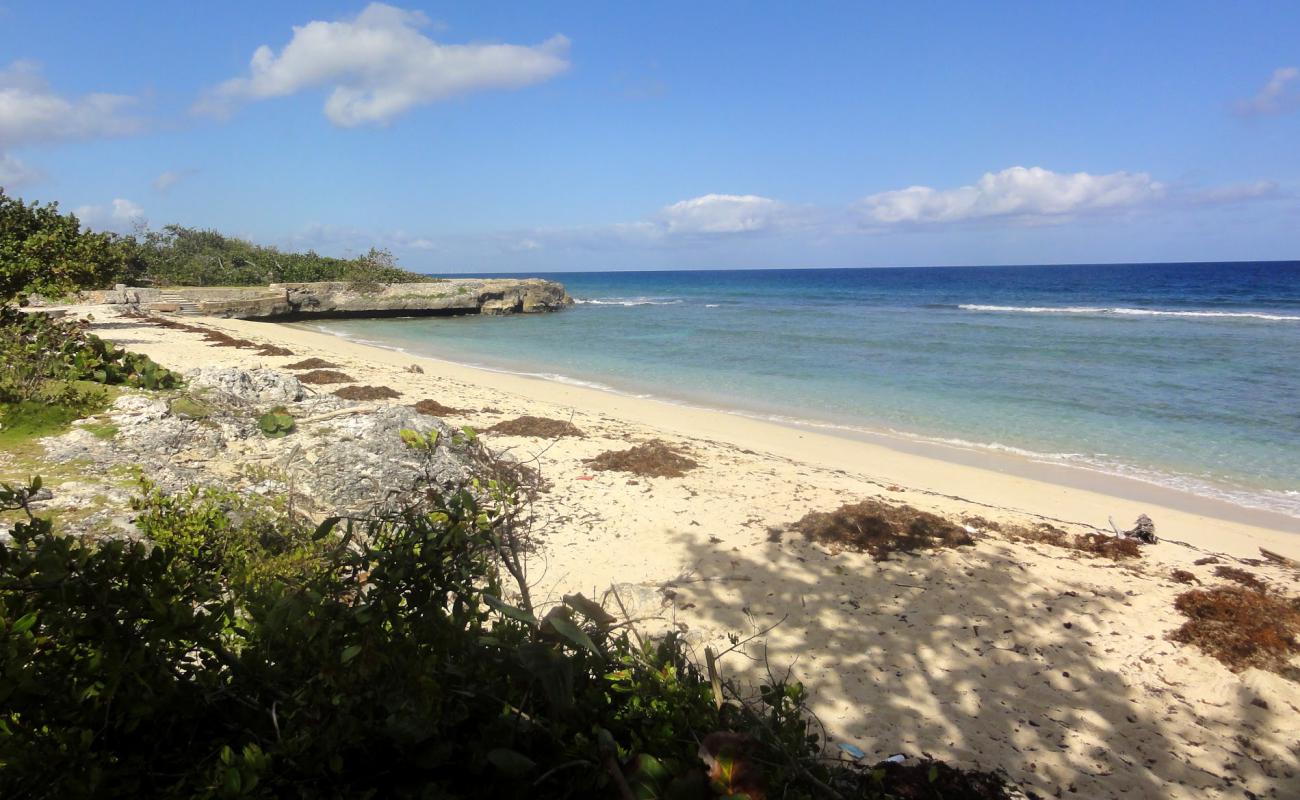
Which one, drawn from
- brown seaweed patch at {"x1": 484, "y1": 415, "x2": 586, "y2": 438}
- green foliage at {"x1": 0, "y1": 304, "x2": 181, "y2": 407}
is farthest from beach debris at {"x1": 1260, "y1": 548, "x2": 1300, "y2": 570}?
green foliage at {"x1": 0, "y1": 304, "x2": 181, "y2": 407}

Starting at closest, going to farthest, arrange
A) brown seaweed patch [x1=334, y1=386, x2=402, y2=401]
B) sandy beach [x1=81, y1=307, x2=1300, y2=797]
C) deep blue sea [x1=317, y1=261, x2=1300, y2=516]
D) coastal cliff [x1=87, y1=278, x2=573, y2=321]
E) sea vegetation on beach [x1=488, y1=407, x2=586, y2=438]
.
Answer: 1. sandy beach [x1=81, y1=307, x2=1300, y2=797]
2. sea vegetation on beach [x1=488, y1=407, x2=586, y2=438]
3. deep blue sea [x1=317, y1=261, x2=1300, y2=516]
4. brown seaweed patch [x1=334, y1=386, x2=402, y2=401]
5. coastal cliff [x1=87, y1=278, x2=573, y2=321]

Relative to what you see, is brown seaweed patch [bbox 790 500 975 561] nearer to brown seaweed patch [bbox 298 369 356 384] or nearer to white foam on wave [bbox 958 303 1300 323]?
brown seaweed patch [bbox 298 369 356 384]

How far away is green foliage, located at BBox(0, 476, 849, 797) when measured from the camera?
4.41 ft

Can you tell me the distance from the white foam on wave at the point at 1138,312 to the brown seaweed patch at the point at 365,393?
115 ft

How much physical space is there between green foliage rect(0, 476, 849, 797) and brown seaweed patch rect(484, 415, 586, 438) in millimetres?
7591

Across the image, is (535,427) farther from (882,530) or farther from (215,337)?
(215,337)

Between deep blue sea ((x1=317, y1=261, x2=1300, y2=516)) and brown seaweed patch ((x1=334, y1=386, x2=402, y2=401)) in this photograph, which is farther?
brown seaweed patch ((x1=334, y1=386, x2=402, y2=401))

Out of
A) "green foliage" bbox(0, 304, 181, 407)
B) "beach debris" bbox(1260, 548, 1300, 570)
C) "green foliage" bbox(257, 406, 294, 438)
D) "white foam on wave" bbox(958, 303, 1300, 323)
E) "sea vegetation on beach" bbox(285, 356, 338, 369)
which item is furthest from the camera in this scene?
"white foam on wave" bbox(958, 303, 1300, 323)

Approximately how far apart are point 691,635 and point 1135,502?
684cm

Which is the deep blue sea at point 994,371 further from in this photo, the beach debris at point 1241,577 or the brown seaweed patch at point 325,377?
the brown seaweed patch at point 325,377

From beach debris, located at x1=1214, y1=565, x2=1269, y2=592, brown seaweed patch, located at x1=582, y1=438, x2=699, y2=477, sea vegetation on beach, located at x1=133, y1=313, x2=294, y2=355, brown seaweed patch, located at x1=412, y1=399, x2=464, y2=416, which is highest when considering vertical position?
sea vegetation on beach, located at x1=133, y1=313, x2=294, y2=355

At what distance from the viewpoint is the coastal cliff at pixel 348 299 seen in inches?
1056

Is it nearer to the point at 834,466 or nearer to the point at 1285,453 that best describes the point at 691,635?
the point at 834,466

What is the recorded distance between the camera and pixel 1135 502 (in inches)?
325
